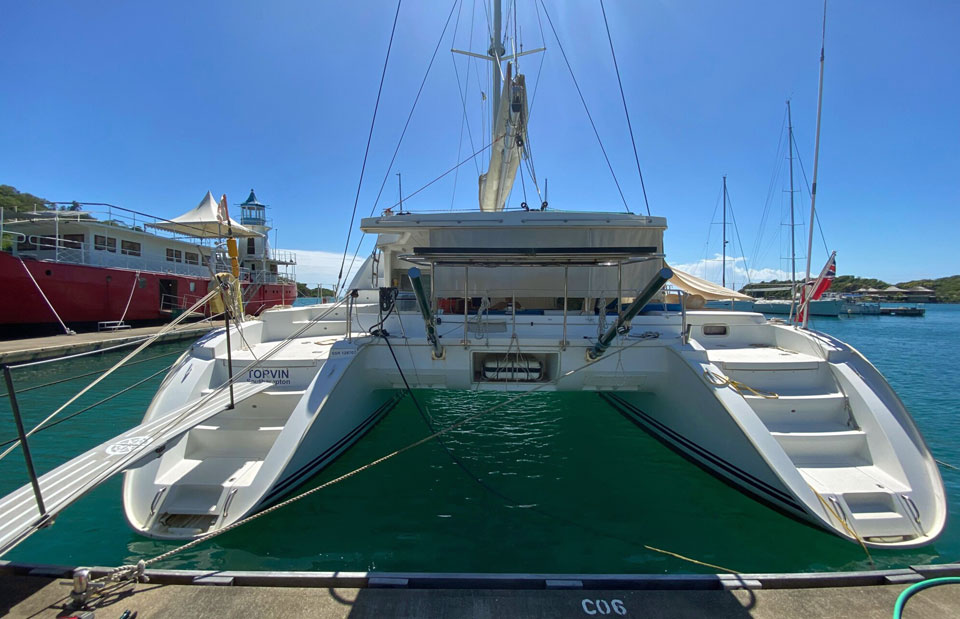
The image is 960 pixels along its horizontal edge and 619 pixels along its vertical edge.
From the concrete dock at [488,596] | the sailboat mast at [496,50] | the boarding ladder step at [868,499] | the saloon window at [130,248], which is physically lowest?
the concrete dock at [488,596]

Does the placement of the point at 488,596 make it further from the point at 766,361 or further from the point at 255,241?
the point at 255,241

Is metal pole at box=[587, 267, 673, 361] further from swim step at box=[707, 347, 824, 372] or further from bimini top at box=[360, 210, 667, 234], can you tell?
bimini top at box=[360, 210, 667, 234]

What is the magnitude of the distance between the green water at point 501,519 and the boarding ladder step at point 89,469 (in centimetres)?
96

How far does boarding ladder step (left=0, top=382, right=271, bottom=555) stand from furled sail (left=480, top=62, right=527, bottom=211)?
512cm

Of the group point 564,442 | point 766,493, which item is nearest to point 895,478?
point 766,493

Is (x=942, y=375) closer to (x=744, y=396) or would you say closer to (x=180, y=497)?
(x=744, y=396)

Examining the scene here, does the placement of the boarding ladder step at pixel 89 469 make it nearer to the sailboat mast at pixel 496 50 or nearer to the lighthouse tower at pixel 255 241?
the sailboat mast at pixel 496 50

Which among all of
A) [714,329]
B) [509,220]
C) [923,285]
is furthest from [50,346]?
[923,285]

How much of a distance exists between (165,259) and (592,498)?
950 inches

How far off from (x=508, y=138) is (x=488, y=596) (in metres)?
6.02

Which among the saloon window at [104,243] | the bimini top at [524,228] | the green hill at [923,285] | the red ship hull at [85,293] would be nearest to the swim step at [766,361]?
the bimini top at [524,228]

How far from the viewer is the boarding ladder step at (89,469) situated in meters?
2.05

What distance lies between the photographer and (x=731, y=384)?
393 cm

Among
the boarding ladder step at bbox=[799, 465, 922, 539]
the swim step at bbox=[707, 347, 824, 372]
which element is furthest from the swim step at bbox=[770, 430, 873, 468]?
the swim step at bbox=[707, 347, 824, 372]
